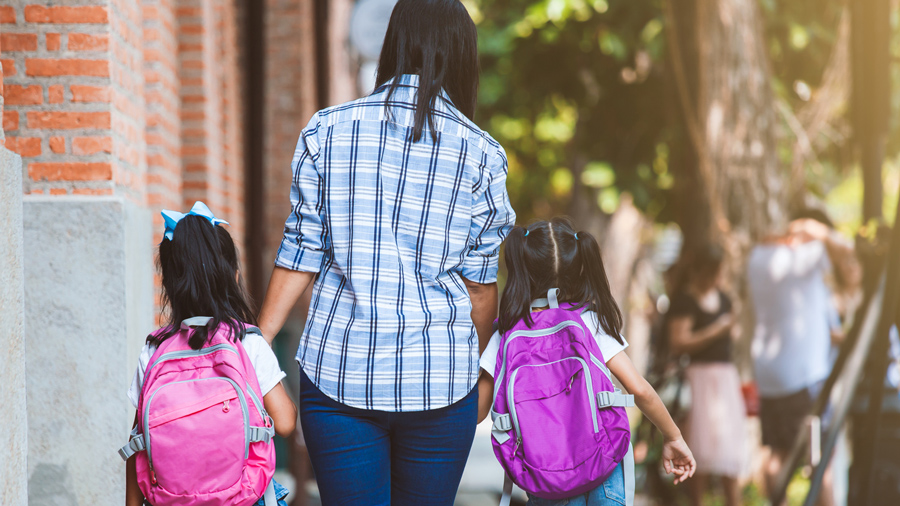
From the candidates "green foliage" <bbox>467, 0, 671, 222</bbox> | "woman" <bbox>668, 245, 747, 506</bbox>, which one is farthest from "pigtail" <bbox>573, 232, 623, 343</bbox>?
"green foliage" <bbox>467, 0, 671, 222</bbox>

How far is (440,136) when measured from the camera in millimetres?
2252

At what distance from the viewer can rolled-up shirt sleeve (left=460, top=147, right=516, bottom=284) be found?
7.63 ft

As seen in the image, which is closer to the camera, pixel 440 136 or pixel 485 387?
pixel 440 136

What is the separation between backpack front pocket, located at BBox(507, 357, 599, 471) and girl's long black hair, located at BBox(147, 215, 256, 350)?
2.61 ft

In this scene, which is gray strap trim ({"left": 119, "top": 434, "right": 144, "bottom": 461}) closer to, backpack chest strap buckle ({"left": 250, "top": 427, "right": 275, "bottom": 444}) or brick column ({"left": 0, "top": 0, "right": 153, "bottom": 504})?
backpack chest strap buckle ({"left": 250, "top": 427, "right": 275, "bottom": 444})

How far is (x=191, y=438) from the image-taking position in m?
2.11

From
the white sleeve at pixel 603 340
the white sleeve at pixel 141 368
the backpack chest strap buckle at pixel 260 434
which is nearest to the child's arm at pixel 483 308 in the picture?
the white sleeve at pixel 603 340

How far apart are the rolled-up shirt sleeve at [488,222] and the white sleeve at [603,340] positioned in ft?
1.03

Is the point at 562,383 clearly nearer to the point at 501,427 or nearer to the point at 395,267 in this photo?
the point at 501,427

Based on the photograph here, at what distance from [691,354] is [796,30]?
4.45 meters

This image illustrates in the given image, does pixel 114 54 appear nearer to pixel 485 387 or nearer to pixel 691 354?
pixel 485 387

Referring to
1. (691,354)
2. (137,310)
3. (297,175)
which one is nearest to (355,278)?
(297,175)

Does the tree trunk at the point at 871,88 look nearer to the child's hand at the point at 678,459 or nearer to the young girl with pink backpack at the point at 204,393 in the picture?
the child's hand at the point at 678,459

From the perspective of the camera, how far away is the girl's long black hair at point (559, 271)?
2.51 m
